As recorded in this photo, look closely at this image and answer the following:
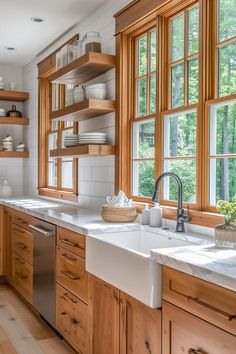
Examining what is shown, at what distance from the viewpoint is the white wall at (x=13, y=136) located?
229 inches

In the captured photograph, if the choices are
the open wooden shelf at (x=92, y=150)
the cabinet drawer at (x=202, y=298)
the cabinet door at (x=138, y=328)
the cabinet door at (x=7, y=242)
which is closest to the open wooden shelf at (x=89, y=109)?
the open wooden shelf at (x=92, y=150)

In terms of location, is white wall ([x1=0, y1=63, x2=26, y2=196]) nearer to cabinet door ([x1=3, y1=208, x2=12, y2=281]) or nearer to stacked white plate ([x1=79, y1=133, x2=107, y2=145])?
cabinet door ([x1=3, y1=208, x2=12, y2=281])

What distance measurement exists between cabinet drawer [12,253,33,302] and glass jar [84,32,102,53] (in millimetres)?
2033

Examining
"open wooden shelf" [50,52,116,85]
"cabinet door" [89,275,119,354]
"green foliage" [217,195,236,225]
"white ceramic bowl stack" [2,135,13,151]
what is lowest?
"cabinet door" [89,275,119,354]

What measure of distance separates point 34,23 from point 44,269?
2.44 meters

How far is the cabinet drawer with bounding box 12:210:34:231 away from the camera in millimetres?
3919

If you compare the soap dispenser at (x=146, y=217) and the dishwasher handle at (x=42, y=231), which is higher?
the soap dispenser at (x=146, y=217)

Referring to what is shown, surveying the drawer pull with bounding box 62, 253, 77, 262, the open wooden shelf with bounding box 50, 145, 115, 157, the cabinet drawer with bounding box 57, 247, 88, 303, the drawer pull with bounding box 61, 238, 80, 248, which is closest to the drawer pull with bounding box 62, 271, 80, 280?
the cabinet drawer with bounding box 57, 247, 88, 303

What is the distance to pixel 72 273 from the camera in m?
2.89

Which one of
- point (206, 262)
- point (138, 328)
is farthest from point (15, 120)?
point (206, 262)

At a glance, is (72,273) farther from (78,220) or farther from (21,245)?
(21,245)

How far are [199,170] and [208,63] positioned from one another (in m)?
0.66

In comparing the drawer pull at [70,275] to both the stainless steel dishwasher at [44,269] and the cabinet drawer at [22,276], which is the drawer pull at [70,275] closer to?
the stainless steel dishwasher at [44,269]

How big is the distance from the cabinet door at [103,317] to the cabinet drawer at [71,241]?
0.76 feet
